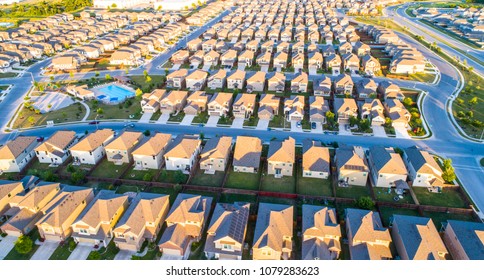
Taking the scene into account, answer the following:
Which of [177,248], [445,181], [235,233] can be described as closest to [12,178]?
[177,248]

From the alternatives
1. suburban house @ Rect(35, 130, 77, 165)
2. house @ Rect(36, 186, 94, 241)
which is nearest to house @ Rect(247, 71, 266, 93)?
suburban house @ Rect(35, 130, 77, 165)

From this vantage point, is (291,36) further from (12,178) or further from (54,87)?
(12,178)

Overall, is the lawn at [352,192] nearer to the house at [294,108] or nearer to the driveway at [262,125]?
the driveway at [262,125]

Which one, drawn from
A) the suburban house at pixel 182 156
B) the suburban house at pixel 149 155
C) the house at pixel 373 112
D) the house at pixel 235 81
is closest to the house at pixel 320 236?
the suburban house at pixel 182 156

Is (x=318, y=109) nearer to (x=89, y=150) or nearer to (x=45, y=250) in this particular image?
(x=89, y=150)

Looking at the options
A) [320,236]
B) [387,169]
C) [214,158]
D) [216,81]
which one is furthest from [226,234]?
[216,81]
